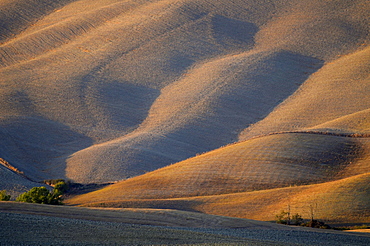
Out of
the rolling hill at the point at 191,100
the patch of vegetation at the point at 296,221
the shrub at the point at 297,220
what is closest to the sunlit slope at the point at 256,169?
the rolling hill at the point at 191,100

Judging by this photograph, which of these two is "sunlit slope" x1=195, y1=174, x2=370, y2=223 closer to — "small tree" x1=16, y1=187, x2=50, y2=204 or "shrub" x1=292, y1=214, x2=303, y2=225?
"shrub" x1=292, y1=214, x2=303, y2=225

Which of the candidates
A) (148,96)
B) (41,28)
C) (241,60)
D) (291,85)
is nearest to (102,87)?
(148,96)

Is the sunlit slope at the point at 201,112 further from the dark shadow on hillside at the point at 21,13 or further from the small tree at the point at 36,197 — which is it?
the dark shadow on hillside at the point at 21,13

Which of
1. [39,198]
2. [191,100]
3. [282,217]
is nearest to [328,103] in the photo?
[191,100]

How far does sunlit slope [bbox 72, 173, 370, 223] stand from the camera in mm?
25406

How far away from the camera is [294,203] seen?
2723 centimetres

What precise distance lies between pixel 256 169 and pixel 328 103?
27.8 metres

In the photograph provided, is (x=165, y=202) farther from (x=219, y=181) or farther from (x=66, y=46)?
(x=66, y=46)

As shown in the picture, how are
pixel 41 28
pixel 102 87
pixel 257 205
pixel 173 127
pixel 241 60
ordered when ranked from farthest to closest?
pixel 41 28, pixel 241 60, pixel 102 87, pixel 173 127, pixel 257 205

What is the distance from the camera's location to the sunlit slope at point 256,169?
3225cm

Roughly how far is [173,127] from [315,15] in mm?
49863

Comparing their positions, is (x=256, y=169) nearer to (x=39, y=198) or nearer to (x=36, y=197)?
(x=39, y=198)

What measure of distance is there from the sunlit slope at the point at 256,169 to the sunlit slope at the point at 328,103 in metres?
9.46

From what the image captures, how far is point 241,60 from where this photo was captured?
74.8m
